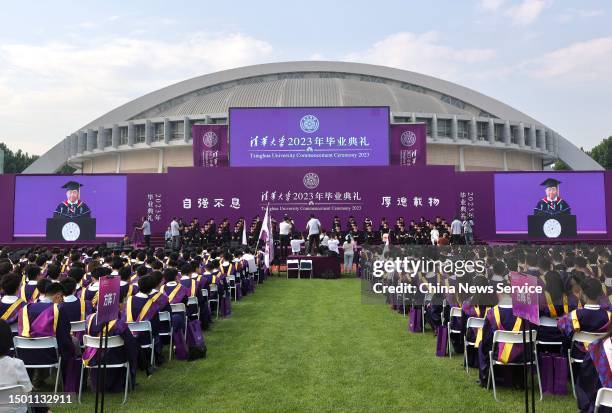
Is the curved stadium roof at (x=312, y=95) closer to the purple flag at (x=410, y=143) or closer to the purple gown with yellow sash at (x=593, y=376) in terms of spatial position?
the purple flag at (x=410, y=143)

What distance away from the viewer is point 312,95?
41031 mm

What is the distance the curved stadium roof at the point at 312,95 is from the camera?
1608 inches

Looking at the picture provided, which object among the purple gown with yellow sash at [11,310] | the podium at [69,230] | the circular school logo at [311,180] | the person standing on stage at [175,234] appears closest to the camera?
the purple gown with yellow sash at [11,310]

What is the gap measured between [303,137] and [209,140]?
4982 millimetres

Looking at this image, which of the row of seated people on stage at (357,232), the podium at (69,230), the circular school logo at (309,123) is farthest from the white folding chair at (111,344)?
the circular school logo at (309,123)

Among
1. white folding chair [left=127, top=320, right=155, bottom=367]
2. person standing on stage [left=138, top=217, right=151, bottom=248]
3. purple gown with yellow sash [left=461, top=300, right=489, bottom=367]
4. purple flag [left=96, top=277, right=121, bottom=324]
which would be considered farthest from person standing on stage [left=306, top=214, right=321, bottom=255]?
purple flag [left=96, top=277, right=121, bottom=324]

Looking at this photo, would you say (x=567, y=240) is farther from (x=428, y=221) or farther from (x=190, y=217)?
(x=190, y=217)

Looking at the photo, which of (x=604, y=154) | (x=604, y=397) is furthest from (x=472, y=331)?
(x=604, y=154)

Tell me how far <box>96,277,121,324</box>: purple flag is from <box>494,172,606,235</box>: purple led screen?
63.2 feet

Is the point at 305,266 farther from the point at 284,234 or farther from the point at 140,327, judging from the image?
the point at 140,327

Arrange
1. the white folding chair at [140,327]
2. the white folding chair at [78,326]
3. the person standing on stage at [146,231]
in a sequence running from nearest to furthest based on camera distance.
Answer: the white folding chair at [78,326] → the white folding chair at [140,327] → the person standing on stage at [146,231]

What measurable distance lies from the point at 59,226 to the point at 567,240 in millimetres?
20741

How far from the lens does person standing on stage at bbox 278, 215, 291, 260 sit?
56.2ft

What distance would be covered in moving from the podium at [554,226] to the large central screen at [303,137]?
275 inches
